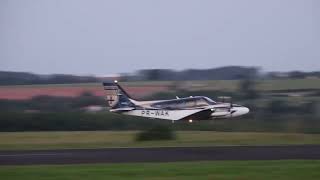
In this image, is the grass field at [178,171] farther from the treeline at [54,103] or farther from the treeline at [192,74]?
the treeline at [192,74]

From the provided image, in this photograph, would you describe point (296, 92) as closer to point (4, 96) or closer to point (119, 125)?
point (119, 125)

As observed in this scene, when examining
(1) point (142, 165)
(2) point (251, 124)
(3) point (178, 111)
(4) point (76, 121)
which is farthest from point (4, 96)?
(1) point (142, 165)

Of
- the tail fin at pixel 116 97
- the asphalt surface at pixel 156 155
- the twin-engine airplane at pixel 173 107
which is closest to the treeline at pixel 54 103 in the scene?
the tail fin at pixel 116 97

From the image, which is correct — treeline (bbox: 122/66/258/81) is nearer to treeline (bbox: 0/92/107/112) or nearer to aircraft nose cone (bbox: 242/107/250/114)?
treeline (bbox: 0/92/107/112)

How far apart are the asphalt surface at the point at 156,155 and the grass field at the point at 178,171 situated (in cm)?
171

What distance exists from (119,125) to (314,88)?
23952 mm

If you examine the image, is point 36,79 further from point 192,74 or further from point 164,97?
point 192,74

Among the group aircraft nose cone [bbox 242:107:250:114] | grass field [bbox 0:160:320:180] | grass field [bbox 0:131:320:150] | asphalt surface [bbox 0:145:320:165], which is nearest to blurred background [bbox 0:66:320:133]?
aircraft nose cone [bbox 242:107:250:114]

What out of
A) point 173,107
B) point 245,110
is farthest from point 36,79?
point 245,110

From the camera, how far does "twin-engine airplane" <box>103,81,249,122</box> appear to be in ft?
139

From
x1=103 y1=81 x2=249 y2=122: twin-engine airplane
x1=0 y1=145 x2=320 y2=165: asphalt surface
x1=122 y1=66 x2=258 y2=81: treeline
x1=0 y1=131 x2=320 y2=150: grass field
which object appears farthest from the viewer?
x1=122 y1=66 x2=258 y2=81: treeline

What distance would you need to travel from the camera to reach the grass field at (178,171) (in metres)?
12.1

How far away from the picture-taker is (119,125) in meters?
42.6

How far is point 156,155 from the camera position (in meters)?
17.9
